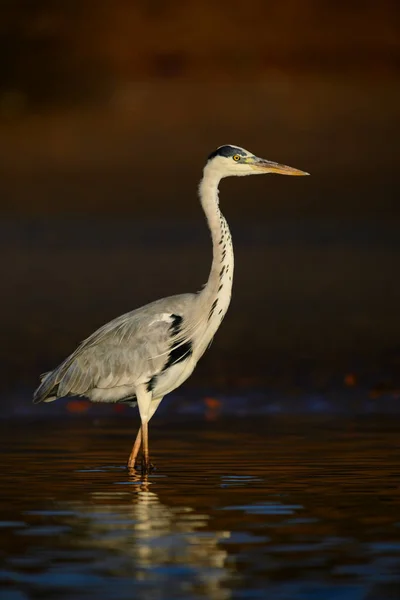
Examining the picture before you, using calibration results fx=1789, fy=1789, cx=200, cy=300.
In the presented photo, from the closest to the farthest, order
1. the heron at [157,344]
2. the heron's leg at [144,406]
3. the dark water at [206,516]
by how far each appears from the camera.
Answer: the dark water at [206,516]
the heron's leg at [144,406]
the heron at [157,344]

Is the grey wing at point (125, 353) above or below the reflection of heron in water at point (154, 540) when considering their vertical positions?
above

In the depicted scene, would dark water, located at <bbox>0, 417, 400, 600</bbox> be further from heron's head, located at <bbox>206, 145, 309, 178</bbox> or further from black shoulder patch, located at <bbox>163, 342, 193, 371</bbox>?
heron's head, located at <bbox>206, 145, 309, 178</bbox>

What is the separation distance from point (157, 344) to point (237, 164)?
1.80 m

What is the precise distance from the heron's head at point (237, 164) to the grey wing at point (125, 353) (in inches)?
46.1

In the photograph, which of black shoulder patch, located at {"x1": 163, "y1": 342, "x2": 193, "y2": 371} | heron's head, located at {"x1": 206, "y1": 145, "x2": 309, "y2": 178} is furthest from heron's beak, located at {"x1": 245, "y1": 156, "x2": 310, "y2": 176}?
black shoulder patch, located at {"x1": 163, "y1": 342, "x2": 193, "y2": 371}

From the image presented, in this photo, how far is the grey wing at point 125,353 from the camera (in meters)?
14.8

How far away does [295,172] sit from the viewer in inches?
604

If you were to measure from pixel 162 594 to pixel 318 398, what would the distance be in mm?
12295

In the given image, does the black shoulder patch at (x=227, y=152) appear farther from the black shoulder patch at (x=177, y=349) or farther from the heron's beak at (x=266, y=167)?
the black shoulder patch at (x=177, y=349)

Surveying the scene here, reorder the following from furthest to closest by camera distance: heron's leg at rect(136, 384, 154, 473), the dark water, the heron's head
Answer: the heron's head < heron's leg at rect(136, 384, 154, 473) < the dark water

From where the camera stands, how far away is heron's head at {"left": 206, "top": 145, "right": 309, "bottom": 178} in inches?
604

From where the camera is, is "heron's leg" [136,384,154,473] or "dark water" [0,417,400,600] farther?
"heron's leg" [136,384,154,473]

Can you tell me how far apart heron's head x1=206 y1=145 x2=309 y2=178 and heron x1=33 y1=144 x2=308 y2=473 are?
0.5 inches

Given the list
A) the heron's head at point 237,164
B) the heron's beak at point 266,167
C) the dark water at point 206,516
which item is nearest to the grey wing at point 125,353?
the dark water at point 206,516
